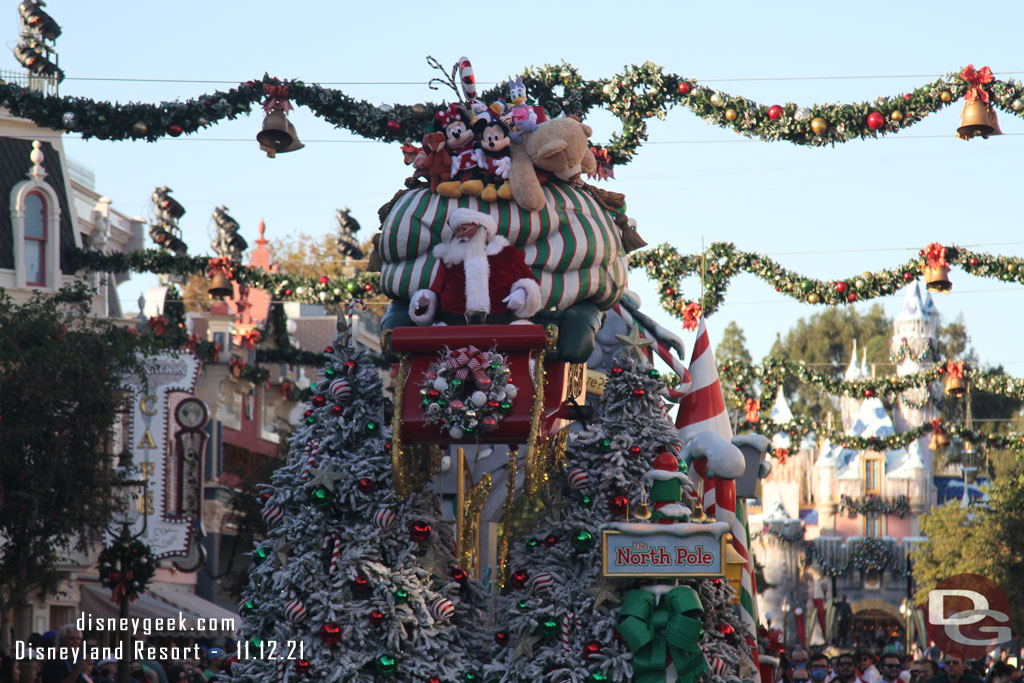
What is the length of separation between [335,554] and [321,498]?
41 centimetres

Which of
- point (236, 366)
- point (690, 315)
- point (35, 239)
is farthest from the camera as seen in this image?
point (236, 366)

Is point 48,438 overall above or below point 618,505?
above

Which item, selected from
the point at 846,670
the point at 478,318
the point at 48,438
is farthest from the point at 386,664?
the point at 48,438

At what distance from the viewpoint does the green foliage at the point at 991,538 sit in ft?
116

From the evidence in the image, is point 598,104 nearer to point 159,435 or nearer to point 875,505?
point 159,435

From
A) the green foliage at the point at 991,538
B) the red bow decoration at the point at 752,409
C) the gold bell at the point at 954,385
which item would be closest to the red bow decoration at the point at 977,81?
the red bow decoration at the point at 752,409

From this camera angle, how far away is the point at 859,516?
240 ft

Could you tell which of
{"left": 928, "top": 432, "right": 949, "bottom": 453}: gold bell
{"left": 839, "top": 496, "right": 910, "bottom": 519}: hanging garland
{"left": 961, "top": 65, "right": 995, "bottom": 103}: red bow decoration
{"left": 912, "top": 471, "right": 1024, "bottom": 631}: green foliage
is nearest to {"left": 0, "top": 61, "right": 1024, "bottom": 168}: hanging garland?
{"left": 961, "top": 65, "right": 995, "bottom": 103}: red bow decoration

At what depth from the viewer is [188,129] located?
1470cm

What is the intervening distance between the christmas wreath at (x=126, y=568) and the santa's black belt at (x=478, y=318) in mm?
6391

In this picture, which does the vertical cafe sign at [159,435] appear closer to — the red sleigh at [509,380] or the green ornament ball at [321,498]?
the green ornament ball at [321,498]

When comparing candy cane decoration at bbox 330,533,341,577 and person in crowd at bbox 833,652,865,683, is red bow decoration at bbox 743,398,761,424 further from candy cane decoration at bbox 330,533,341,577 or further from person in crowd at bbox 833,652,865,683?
candy cane decoration at bbox 330,533,341,577

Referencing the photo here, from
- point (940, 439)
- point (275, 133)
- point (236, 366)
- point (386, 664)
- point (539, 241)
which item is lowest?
point (386, 664)

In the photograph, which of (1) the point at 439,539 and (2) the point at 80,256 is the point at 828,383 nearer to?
(2) the point at 80,256
